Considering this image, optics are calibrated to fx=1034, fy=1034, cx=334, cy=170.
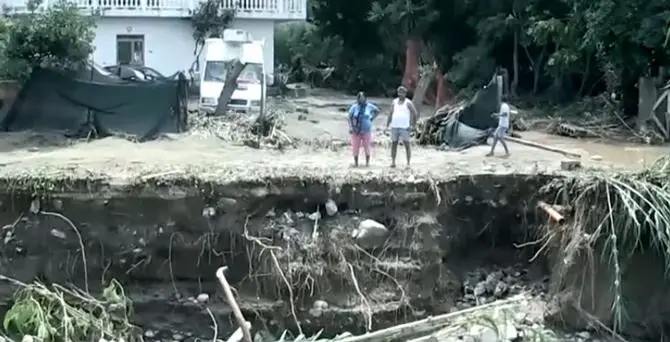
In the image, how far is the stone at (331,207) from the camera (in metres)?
14.3

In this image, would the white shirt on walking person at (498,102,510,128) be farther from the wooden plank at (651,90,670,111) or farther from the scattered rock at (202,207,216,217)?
→ the scattered rock at (202,207,216,217)

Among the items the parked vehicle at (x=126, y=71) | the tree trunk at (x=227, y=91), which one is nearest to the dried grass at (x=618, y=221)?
the tree trunk at (x=227, y=91)

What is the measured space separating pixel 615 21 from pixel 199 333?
39.4ft

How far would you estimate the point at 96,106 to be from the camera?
64.9 feet

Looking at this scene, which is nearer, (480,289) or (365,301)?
(365,301)

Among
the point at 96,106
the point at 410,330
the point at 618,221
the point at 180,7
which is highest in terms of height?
the point at 180,7

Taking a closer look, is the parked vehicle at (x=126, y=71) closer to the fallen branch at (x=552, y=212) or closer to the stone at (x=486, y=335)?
the fallen branch at (x=552, y=212)

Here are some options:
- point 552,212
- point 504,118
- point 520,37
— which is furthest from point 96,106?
point 520,37

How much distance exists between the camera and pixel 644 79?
72.7ft

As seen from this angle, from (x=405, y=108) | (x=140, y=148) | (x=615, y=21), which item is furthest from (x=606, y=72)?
(x=140, y=148)

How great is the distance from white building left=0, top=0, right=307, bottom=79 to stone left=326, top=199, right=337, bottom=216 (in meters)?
16.5

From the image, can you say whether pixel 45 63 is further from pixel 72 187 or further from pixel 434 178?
pixel 434 178

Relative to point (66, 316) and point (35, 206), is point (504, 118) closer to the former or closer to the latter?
point (35, 206)

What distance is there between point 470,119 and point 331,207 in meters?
6.83
